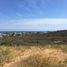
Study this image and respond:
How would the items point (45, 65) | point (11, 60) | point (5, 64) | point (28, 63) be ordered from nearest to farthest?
point (45, 65) → point (28, 63) → point (5, 64) → point (11, 60)

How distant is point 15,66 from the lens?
9312 millimetres

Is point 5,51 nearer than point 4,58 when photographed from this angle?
No

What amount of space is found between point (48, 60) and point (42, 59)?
0.97 ft

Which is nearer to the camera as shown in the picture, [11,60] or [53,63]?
[53,63]

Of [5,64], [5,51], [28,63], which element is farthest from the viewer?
[5,51]

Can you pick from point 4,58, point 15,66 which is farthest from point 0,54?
point 15,66

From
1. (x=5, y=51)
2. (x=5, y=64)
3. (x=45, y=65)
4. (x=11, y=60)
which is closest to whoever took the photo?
(x=45, y=65)

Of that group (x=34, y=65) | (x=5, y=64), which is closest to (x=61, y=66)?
(x=34, y=65)

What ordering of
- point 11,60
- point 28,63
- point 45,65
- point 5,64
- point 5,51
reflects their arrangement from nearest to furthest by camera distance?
point 45,65
point 28,63
point 5,64
point 11,60
point 5,51

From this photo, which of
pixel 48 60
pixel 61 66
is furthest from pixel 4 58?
pixel 61 66

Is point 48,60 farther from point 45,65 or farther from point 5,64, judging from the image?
point 5,64

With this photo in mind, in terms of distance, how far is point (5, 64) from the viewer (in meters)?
10.1

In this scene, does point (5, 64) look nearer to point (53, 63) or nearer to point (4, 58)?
point (4, 58)

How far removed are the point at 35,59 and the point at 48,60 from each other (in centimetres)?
65
